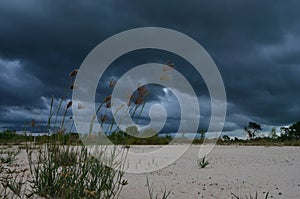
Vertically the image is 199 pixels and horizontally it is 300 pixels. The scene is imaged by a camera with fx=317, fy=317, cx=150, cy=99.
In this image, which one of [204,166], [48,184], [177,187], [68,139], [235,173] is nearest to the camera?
[48,184]

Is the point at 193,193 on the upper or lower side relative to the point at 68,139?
lower

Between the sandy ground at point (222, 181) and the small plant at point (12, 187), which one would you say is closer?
the small plant at point (12, 187)

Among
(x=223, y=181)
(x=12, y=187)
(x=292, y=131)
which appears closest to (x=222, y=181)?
(x=223, y=181)

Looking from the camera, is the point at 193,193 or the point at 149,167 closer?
the point at 193,193

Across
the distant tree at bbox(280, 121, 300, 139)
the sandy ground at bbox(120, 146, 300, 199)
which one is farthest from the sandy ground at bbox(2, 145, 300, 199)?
the distant tree at bbox(280, 121, 300, 139)

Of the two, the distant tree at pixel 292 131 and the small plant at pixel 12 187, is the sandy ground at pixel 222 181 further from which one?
the distant tree at pixel 292 131

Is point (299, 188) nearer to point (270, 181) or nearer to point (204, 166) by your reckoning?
point (270, 181)

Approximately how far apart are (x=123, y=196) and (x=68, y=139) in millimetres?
759

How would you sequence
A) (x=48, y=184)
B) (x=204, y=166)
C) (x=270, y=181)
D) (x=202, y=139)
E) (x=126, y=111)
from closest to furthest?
1. (x=126, y=111)
2. (x=48, y=184)
3. (x=270, y=181)
4. (x=204, y=166)
5. (x=202, y=139)

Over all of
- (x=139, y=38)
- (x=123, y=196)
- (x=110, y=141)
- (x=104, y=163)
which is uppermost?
(x=139, y=38)

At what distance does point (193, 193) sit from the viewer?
322 cm

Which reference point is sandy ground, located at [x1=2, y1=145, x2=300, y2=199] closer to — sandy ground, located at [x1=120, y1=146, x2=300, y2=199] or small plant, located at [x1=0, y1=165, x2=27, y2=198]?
sandy ground, located at [x1=120, y1=146, x2=300, y2=199]

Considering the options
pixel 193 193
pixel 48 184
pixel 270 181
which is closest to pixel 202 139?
pixel 270 181

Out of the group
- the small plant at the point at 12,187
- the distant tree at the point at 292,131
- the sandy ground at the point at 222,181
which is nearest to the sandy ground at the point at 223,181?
the sandy ground at the point at 222,181
